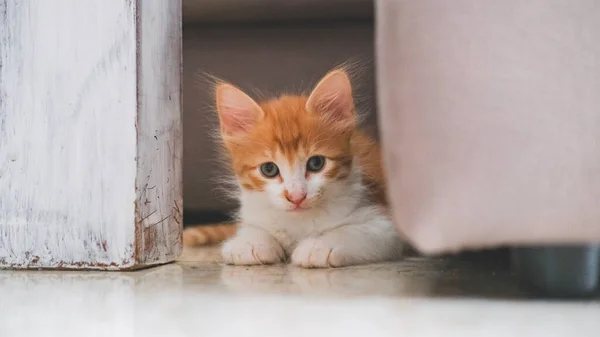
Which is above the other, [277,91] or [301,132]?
[277,91]

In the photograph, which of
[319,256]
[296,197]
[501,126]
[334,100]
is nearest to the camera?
[501,126]

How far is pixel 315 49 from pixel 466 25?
130 cm

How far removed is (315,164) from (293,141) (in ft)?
0.23

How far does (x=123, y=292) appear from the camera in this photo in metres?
1.01

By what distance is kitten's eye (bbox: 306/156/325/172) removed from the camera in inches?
57.3

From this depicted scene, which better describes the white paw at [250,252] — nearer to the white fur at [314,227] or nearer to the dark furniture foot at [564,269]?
the white fur at [314,227]

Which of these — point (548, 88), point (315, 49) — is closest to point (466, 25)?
point (548, 88)

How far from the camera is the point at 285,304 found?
2.93 ft

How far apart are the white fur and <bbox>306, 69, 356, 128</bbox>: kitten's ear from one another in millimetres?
127

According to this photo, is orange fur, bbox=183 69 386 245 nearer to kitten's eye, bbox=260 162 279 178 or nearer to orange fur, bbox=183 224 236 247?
kitten's eye, bbox=260 162 279 178

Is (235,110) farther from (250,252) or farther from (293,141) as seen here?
(250,252)

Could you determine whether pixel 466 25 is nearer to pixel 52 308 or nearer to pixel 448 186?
pixel 448 186

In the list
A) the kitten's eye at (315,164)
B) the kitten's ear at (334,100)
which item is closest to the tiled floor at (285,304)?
the kitten's eye at (315,164)

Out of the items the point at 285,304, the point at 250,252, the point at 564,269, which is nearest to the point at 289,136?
the point at 250,252
